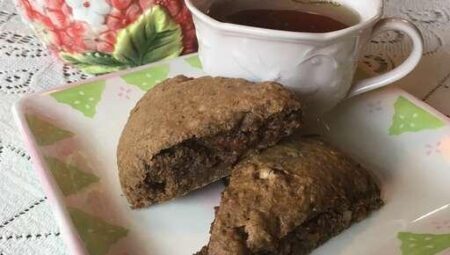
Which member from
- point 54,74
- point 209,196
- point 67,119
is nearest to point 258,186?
point 209,196

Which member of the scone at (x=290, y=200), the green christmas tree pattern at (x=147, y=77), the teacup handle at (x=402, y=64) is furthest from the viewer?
the green christmas tree pattern at (x=147, y=77)

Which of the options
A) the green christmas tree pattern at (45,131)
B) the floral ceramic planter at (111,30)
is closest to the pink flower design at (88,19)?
the floral ceramic planter at (111,30)

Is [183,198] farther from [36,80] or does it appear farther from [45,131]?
[36,80]

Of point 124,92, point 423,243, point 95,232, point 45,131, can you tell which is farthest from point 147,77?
point 423,243

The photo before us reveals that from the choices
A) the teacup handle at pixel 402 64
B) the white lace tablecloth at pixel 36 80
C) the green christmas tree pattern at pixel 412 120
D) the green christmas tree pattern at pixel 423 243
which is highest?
the teacup handle at pixel 402 64

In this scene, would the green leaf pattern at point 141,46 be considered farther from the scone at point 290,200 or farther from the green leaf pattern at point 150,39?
the scone at point 290,200

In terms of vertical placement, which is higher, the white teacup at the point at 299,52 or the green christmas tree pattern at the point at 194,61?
the white teacup at the point at 299,52

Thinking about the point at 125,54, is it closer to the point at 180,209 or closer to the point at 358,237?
the point at 180,209

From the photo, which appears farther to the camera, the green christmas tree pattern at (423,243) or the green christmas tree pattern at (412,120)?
the green christmas tree pattern at (412,120)
